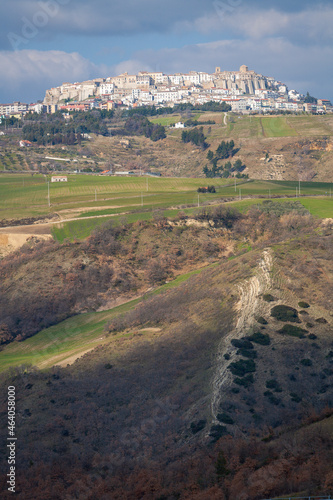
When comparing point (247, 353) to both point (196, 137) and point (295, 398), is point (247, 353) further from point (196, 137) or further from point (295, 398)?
point (196, 137)

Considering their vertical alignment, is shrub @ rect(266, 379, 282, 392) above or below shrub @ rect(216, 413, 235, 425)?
above

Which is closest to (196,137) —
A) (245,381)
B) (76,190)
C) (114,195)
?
(76,190)

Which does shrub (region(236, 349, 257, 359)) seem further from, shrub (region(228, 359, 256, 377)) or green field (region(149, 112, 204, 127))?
green field (region(149, 112, 204, 127))

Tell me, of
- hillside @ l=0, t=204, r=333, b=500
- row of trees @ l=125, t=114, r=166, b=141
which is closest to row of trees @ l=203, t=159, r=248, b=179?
row of trees @ l=125, t=114, r=166, b=141

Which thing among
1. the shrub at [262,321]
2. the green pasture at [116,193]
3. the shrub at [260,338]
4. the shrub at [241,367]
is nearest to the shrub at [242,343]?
the shrub at [260,338]

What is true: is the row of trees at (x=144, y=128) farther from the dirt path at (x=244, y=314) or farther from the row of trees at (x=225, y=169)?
the dirt path at (x=244, y=314)
